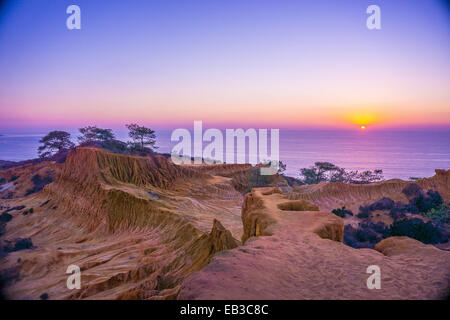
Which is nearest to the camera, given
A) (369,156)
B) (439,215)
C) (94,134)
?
(439,215)

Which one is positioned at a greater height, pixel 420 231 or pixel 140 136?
pixel 140 136

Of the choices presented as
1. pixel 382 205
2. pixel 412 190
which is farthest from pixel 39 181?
pixel 412 190

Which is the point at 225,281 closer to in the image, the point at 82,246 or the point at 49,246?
the point at 82,246

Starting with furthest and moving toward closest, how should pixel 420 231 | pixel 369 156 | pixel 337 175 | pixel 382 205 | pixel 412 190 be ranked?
pixel 369 156 → pixel 337 175 → pixel 412 190 → pixel 382 205 → pixel 420 231

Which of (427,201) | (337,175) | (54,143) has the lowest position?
(337,175)

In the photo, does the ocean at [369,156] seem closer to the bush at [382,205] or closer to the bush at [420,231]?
the bush at [382,205]

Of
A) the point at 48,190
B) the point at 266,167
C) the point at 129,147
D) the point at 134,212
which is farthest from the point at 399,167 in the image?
the point at 48,190

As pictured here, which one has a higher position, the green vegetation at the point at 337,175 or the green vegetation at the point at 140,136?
the green vegetation at the point at 140,136

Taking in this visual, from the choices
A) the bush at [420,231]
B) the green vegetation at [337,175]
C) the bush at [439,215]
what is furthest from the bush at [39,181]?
the bush at [439,215]

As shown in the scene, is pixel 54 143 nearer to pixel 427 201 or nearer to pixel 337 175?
pixel 337 175

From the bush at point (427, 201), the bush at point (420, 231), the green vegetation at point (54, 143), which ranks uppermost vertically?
the green vegetation at point (54, 143)

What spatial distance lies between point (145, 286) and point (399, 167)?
59.8 meters

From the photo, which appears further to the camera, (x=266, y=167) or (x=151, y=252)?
(x=266, y=167)

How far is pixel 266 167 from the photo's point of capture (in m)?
34.6
